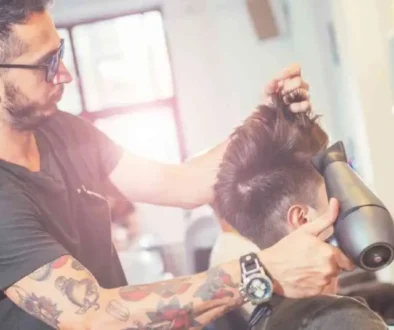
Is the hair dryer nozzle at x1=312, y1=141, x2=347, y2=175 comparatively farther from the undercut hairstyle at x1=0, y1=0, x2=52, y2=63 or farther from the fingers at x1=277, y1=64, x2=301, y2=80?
the undercut hairstyle at x1=0, y1=0, x2=52, y2=63

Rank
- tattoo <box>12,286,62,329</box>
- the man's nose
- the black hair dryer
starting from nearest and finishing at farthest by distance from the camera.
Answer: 1. the black hair dryer
2. tattoo <box>12,286,62,329</box>
3. the man's nose

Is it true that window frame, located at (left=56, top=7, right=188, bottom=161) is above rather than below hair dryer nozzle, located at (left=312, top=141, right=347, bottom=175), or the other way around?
above

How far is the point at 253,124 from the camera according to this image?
130 centimetres

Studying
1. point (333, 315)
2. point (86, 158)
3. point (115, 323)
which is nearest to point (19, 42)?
point (86, 158)

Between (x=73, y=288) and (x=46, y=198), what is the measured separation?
20 centimetres

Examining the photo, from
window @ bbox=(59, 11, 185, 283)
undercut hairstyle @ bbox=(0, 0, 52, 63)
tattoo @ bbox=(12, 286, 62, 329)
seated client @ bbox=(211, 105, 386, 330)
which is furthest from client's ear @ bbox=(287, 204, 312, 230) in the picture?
undercut hairstyle @ bbox=(0, 0, 52, 63)

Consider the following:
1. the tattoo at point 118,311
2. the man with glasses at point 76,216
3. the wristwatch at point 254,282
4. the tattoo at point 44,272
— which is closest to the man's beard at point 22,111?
the man with glasses at point 76,216

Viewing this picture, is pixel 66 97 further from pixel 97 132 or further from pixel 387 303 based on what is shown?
pixel 387 303

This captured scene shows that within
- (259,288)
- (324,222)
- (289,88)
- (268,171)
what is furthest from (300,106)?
(259,288)

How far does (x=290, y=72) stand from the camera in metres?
1.32

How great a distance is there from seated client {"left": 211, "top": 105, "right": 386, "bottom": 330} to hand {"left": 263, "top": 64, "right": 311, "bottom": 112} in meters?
0.02

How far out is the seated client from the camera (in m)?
1.27

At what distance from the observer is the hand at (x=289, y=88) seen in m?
1.31

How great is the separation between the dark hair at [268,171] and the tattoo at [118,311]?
0.28 meters
